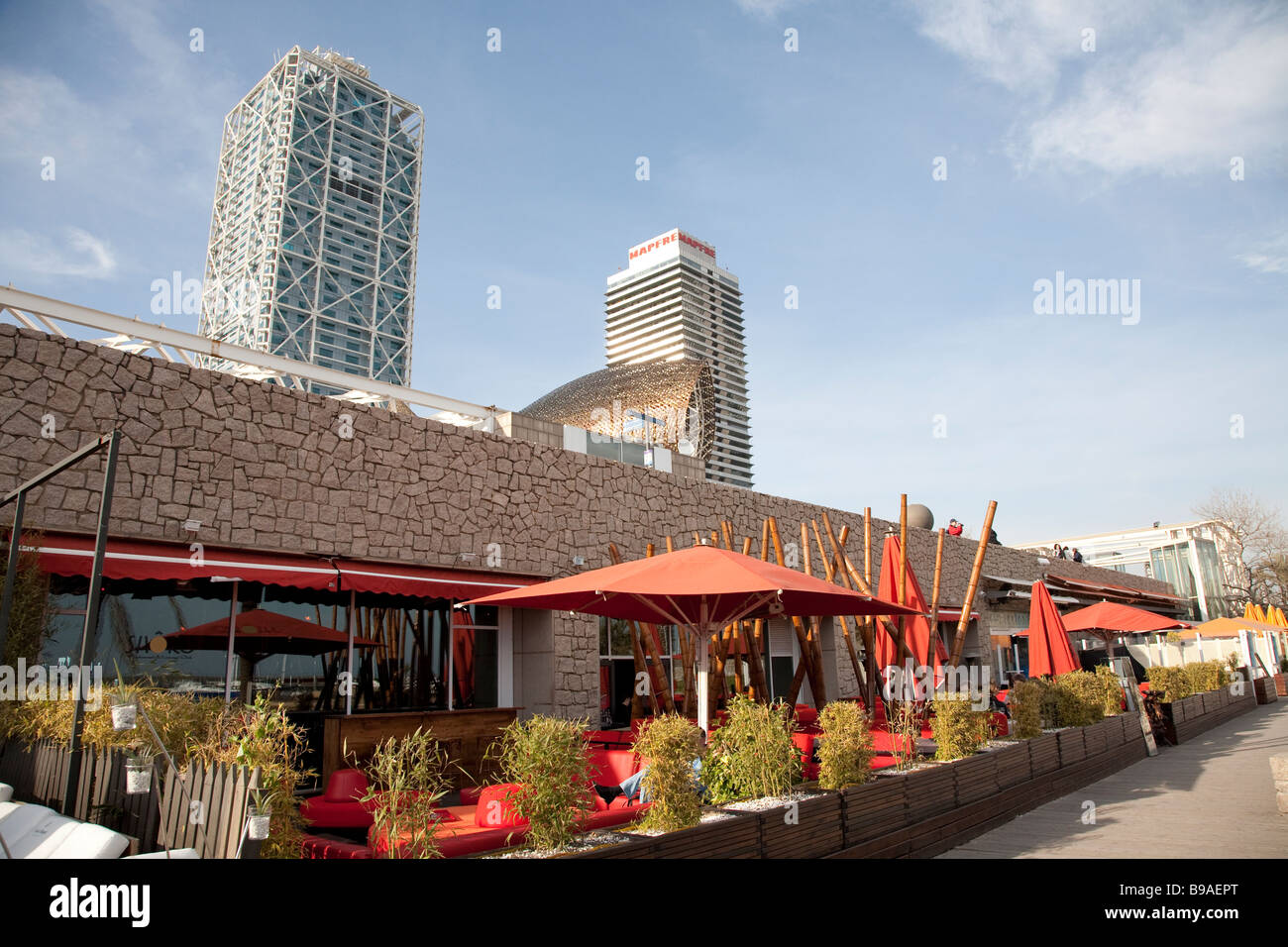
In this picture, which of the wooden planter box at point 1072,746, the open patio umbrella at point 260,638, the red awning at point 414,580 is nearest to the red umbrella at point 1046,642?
the wooden planter box at point 1072,746

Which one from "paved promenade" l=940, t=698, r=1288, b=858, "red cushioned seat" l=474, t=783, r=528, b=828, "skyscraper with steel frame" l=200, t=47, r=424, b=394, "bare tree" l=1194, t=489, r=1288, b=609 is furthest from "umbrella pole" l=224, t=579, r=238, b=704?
"skyscraper with steel frame" l=200, t=47, r=424, b=394

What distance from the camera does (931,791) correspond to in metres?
6.15

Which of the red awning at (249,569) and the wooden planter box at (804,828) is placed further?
the red awning at (249,569)

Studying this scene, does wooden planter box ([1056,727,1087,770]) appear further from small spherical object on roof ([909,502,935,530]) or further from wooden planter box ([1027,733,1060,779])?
small spherical object on roof ([909,502,935,530])

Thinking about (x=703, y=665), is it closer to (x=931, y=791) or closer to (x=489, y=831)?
(x=931, y=791)

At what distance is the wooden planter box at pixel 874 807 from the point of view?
5235 millimetres

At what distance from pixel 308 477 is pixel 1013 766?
8.15m

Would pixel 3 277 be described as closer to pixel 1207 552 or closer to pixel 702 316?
pixel 1207 552

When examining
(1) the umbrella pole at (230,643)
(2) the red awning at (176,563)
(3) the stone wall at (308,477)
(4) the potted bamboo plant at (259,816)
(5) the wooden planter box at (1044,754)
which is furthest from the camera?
(1) the umbrella pole at (230,643)

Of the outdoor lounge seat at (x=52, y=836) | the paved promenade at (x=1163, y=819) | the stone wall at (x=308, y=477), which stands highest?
the stone wall at (x=308, y=477)

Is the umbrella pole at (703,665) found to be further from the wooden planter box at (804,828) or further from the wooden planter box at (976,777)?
the wooden planter box at (976,777)

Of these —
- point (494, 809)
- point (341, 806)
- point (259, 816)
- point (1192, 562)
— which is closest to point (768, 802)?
point (494, 809)

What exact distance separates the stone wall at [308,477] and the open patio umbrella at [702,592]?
11.2 ft

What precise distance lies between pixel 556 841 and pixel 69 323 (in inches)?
325
